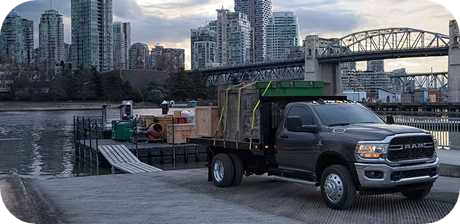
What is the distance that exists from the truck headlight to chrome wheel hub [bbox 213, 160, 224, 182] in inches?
190

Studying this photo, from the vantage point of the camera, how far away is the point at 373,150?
10828mm

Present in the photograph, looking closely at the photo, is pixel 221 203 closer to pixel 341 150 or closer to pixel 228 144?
pixel 228 144

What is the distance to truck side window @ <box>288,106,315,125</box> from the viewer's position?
1246 centimetres

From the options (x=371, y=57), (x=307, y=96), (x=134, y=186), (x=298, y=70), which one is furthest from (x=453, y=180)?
(x=298, y=70)

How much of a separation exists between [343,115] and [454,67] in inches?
4265

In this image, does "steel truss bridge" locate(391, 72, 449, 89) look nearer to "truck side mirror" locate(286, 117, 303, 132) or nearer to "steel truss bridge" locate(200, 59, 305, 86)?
"steel truss bridge" locate(200, 59, 305, 86)

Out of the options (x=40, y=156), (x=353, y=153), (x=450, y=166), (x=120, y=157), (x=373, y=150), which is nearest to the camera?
(x=373, y=150)

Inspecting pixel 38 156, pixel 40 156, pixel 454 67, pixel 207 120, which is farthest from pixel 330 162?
pixel 454 67

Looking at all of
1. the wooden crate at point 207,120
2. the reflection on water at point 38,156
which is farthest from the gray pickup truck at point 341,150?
the reflection on water at point 38,156

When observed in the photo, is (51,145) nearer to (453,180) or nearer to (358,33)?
(453,180)

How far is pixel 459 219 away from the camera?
899 centimetres

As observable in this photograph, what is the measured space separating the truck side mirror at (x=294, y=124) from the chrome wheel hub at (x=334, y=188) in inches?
55.3

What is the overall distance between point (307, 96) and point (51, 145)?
1549 inches

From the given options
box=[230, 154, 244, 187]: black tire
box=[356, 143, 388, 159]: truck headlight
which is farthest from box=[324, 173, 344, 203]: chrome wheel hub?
box=[230, 154, 244, 187]: black tire
